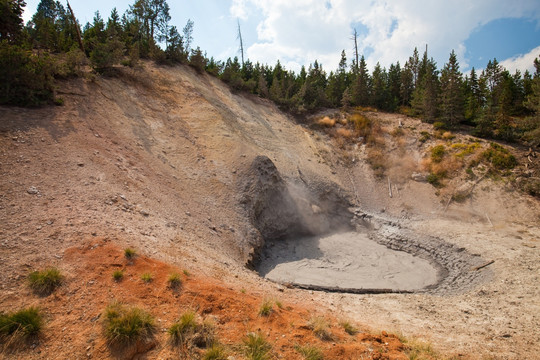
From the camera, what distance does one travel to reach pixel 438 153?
1082 inches

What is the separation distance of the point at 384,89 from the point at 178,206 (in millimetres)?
35503

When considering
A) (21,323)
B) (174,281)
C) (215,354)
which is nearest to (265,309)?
(215,354)

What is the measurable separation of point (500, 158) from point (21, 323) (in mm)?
32477

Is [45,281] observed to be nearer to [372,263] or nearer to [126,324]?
[126,324]

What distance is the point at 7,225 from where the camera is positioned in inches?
326

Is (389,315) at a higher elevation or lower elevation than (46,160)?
lower

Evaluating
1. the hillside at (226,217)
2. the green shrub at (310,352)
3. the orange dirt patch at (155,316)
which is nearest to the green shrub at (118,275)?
the orange dirt patch at (155,316)

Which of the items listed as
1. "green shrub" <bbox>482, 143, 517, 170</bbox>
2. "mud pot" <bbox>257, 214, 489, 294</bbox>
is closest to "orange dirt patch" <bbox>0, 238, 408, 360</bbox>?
"mud pot" <bbox>257, 214, 489, 294</bbox>

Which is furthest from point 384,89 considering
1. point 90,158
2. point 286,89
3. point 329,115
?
point 90,158

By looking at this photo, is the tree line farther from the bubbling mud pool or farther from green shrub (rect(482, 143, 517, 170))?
the bubbling mud pool

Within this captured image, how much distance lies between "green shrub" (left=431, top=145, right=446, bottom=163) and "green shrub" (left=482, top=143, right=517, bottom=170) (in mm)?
3279

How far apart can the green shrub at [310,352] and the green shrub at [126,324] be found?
3.29m

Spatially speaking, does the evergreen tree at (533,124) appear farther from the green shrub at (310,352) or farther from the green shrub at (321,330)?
the green shrub at (310,352)

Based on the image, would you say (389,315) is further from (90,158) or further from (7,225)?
(90,158)
